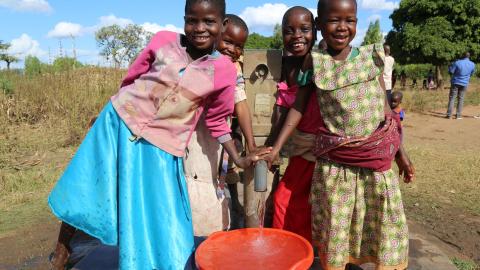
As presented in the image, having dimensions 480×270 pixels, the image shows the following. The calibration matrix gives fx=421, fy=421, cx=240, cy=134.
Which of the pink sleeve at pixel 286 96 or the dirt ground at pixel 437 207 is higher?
the pink sleeve at pixel 286 96

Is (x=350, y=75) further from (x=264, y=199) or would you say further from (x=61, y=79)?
(x=61, y=79)

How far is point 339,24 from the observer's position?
178 cm

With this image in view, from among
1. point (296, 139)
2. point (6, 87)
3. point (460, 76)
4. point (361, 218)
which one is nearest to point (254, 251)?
point (361, 218)

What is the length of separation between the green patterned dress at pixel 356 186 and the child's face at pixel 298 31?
0.19 metres

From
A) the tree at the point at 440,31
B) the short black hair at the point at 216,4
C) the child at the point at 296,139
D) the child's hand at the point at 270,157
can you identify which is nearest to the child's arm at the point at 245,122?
the child's hand at the point at 270,157

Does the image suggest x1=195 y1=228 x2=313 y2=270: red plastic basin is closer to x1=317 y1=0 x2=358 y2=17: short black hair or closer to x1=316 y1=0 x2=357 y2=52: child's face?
x1=316 y1=0 x2=357 y2=52: child's face

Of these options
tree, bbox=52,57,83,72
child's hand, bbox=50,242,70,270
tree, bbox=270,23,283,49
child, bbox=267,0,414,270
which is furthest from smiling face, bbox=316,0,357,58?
tree, bbox=270,23,283,49

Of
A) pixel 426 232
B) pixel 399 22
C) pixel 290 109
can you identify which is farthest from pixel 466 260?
pixel 399 22

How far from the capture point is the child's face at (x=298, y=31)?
197 centimetres

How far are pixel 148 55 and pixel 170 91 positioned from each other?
19cm

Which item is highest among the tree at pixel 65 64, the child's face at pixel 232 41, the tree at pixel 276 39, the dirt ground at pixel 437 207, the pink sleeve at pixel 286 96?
the tree at pixel 276 39

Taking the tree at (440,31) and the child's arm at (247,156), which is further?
the tree at (440,31)

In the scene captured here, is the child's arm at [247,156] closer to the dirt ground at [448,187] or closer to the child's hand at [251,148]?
the child's hand at [251,148]

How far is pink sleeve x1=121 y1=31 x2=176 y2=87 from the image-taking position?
69.1 inches
